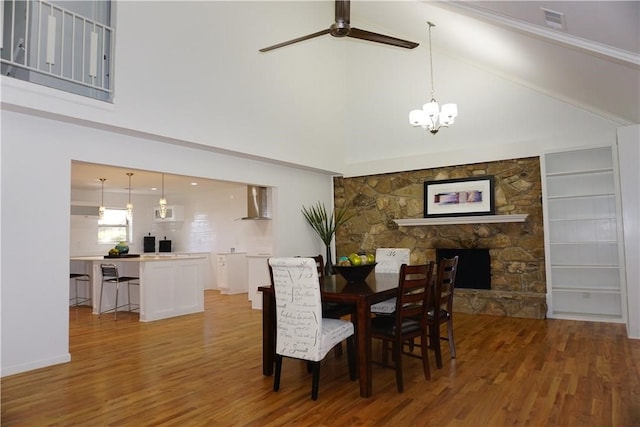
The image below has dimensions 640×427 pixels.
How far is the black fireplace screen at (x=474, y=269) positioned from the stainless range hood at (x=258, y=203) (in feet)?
10.3

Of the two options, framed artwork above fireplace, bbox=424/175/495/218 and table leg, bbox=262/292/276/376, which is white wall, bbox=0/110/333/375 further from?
framed artwork above fireplace, bbox=424/175/495/218

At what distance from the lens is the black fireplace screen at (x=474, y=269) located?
20.1 feet

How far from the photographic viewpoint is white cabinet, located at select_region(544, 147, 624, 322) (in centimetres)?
540

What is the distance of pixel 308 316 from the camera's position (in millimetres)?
2803

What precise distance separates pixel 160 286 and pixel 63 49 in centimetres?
334

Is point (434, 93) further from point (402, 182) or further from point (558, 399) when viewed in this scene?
point (558, 399)

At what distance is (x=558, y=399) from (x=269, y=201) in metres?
4.92

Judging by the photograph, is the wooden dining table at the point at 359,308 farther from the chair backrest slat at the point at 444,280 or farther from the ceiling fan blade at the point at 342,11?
the ceiling fan blade at the point at 342,11

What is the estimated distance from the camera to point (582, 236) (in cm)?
560

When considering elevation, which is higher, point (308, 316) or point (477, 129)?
point (477, 129)

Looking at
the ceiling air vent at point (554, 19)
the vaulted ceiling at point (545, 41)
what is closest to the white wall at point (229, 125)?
the vaulted ceiling at point (545, 41)

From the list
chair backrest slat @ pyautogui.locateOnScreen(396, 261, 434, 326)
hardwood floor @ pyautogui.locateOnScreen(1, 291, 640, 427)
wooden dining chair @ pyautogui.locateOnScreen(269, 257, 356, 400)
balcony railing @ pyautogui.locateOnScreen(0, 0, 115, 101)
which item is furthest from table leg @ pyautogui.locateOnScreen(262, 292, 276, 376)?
balcony railing @ pyautogui.locateOnScreen(0, 0, 115, 101)

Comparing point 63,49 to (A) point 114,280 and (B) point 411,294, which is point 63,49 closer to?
(A) point 114,280

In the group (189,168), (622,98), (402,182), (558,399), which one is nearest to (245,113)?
(189,168)
